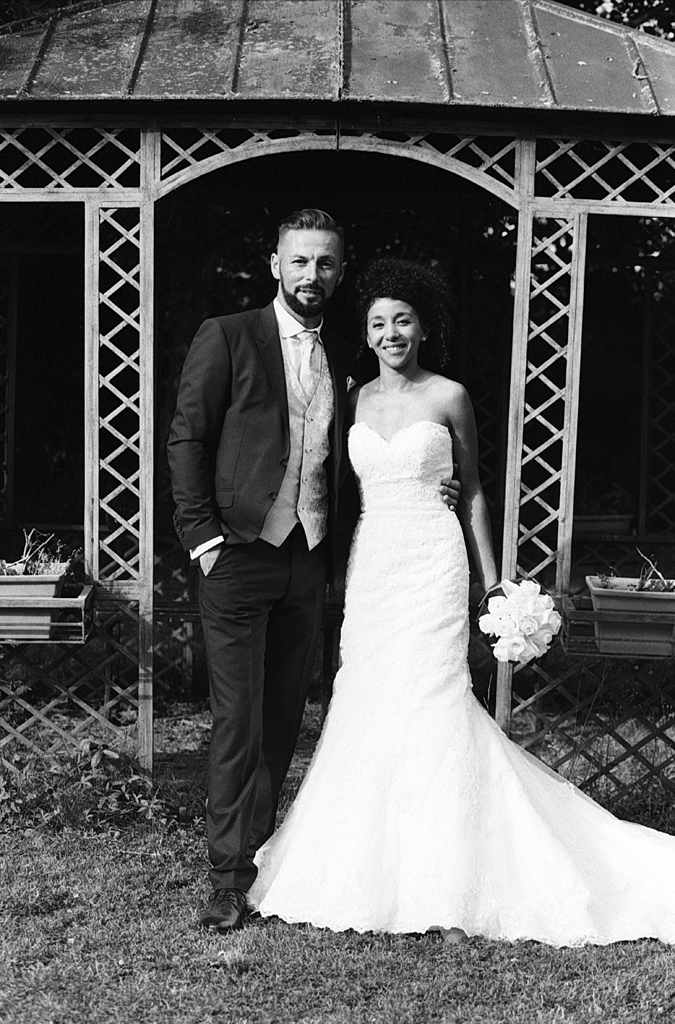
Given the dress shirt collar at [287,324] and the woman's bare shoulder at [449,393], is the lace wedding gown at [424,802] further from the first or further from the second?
the dress shirt collar at [287,324]

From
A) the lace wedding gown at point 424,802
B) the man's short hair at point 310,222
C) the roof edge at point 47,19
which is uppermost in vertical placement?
the roof edge at point 47,19

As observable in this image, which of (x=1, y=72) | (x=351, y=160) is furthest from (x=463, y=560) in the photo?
(x=351, y=160)

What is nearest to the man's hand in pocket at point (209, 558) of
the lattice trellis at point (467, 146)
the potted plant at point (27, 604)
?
the potted plant at point (27, 604)

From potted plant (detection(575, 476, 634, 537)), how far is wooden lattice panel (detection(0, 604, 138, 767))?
3.84 m

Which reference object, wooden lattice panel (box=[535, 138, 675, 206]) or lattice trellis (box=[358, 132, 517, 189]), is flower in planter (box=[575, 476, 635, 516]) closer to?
wooden lattice panel (box=[535, 138, 675, 206])

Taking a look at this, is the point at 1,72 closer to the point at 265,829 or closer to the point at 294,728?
the point at 294,728

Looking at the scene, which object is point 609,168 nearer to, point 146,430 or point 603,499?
point 603,499

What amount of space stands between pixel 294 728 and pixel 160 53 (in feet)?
11.4

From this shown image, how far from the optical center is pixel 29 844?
520cm

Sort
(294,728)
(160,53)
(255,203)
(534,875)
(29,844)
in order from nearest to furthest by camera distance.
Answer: (534,875) < (294,728) < (29,844) < (160,53) < (255,203)

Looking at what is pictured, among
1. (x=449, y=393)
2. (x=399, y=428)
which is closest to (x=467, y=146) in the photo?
(x=449, y=393)

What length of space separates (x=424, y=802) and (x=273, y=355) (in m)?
1.88

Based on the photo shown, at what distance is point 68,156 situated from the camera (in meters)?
7.13

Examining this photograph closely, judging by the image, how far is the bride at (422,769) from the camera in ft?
13.8
